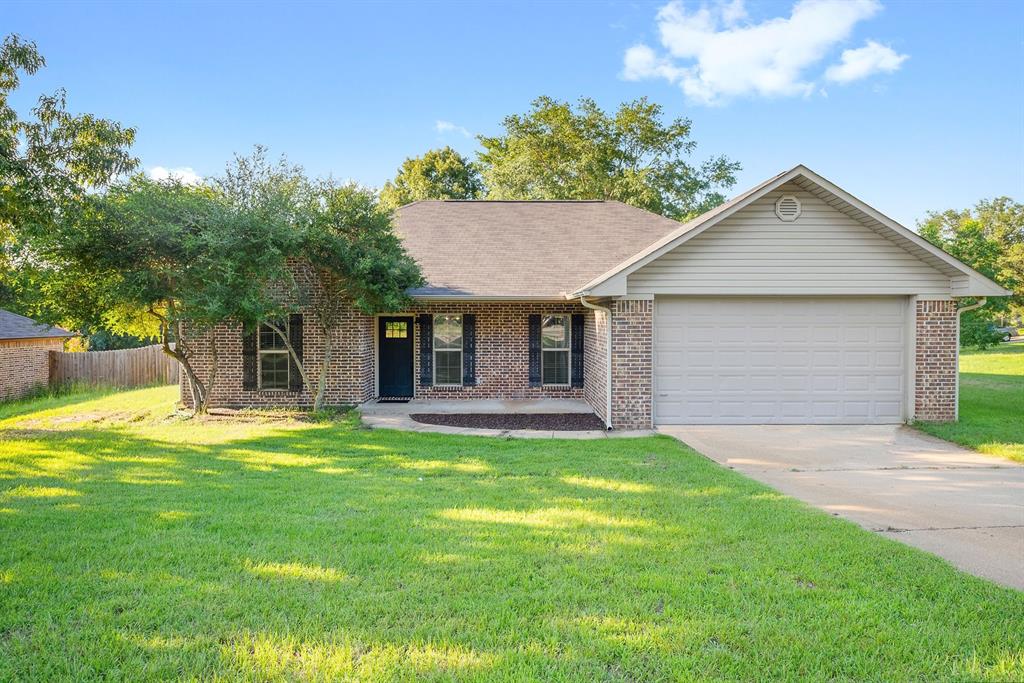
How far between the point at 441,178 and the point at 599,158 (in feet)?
39.7

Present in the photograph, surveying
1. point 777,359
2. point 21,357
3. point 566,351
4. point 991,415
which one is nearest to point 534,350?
point 566,351

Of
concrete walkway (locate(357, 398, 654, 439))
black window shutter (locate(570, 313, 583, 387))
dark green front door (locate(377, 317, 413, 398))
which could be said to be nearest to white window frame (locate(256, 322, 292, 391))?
concrete walkway (locate(357, 398, 654, 439))

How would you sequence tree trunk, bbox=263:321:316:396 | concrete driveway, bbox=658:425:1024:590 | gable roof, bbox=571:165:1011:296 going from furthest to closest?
tree trunk, bbox=263:321:316:396, gable roof, bbox=571:165:1011:296, concrete driveway, bbox=658:425:1024:590

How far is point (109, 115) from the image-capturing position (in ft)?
35.2

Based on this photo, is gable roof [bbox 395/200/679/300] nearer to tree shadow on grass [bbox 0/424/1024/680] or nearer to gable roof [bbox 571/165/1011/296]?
gable roof [bbox 571/165/1011/296]

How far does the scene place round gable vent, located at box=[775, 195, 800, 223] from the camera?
10203 mm

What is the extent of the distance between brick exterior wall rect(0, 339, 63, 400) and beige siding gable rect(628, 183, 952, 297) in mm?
19852

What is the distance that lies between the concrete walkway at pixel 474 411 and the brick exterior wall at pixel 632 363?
0.36 meters

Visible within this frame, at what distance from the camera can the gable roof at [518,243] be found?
13.3 m

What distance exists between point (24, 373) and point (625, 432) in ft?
66.0

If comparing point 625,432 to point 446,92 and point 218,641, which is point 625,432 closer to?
point 218,641

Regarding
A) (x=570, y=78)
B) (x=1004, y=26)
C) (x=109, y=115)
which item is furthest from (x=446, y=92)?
(x=1004, y=26)

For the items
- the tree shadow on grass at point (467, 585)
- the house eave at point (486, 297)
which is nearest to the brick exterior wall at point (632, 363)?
the house eave at point (486, 297)

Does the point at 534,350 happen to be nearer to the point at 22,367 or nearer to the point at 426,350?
the point at 426,350
